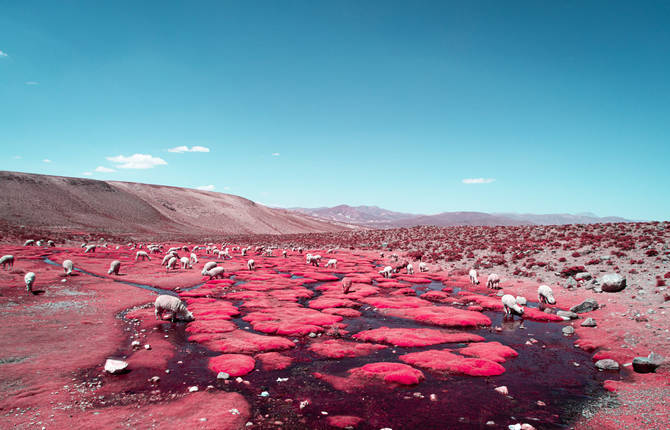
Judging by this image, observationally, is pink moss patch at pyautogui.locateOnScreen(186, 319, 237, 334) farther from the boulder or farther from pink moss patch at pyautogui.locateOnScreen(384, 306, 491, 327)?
the boulder

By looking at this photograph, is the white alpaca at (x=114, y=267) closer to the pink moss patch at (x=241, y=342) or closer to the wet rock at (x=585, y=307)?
the pink moss patch at (x=241, y=342)

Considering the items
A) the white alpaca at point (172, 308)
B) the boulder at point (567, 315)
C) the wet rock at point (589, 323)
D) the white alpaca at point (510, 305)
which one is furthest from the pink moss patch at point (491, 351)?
the white alpaca at point (172, 308)

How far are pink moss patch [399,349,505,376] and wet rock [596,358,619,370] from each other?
3.35m

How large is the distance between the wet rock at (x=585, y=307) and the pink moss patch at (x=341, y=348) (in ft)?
38.9

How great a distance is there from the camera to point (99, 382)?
8.80m

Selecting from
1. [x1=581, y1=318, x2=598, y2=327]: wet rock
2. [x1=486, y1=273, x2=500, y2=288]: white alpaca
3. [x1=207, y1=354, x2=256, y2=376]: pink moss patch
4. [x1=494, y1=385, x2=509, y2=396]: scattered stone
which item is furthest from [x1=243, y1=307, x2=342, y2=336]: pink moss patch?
[x1=486, y1=273, x2=500, y2=288]: white alpaca

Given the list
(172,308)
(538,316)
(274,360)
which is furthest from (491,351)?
(172,308)

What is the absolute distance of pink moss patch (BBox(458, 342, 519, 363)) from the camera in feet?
36.3

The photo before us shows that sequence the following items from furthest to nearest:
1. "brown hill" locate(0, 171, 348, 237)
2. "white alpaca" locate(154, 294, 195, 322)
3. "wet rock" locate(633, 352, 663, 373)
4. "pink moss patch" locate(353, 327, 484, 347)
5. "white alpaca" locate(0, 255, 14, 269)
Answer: "brown hill" locate(0, 171, 348, 237), "white alpaca" locate(0, 255, 14, 269), "white alpaca" locate(154, 294, 195, 322), "pink moss patch" locate(353, 327, 484, 347), "wet rock" locate(633, 352, 663, 373)

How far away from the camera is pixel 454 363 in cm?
1027

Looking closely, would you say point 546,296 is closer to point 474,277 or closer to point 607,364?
point 474,277

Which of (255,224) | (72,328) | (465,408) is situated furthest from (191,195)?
(465,408)

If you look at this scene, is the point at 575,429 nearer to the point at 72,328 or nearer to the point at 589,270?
the point at 72,328

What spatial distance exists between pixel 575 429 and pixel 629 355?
20.6 feet
